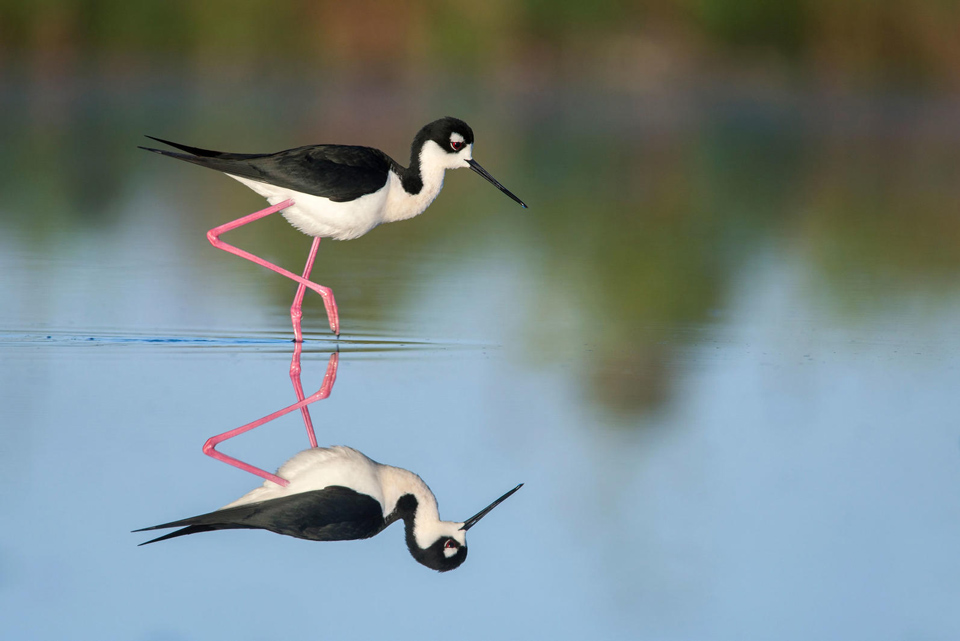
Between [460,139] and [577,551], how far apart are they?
2.81 metres

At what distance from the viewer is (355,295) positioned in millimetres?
6164

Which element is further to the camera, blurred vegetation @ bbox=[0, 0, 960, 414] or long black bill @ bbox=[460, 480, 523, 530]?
blurred vegetation @ bbox=[0, 0, 960, 414]

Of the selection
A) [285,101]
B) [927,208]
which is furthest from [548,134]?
[927,208]

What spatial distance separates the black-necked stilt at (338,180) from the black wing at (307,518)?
1.90 m

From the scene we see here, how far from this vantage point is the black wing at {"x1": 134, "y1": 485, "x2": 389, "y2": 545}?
3.15 m

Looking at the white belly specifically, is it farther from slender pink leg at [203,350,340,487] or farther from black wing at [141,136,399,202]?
slender pink leg at [203,350,340,487]

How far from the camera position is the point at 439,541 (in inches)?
125

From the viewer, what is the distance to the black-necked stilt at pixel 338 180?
5.14 metres

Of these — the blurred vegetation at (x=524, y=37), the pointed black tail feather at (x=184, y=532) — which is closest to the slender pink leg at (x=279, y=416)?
the pointed black tail feather at (x=184, y=532)

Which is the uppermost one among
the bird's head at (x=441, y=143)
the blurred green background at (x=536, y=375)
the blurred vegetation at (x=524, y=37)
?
the bird's head at (x=441, y=143)

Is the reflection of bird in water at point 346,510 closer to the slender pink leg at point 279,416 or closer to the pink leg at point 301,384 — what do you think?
the slender pink leg at point 279,416

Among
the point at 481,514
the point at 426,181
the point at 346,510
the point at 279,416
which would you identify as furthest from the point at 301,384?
the point at 426,181

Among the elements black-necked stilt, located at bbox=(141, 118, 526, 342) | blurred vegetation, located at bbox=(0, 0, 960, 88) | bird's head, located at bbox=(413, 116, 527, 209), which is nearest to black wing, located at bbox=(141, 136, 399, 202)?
black-necked stilt, located at bbox=(141, 118, 526, 342)

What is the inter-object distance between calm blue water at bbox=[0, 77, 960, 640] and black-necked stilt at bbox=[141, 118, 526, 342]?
402 millimetres
